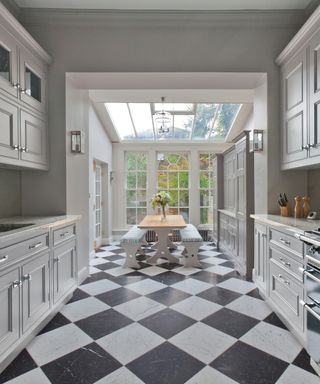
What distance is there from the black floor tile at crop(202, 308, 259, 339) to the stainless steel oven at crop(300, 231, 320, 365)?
1.95 feet

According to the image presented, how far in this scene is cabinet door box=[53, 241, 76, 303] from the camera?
2336 millimetres

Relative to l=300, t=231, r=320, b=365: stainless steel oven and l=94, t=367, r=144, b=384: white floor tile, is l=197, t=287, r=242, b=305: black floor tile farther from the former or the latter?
l=94, t=367, r=144, b=384: white floor tile

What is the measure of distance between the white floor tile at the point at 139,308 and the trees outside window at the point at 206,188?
375 cm

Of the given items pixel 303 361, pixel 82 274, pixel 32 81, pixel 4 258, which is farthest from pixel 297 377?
pixel 32 81

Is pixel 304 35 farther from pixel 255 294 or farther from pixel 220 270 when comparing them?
pixel 220 270

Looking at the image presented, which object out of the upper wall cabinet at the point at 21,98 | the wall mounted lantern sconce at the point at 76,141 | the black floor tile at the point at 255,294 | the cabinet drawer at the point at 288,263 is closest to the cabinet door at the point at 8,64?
the upper wall cabinet at the point at 21,98

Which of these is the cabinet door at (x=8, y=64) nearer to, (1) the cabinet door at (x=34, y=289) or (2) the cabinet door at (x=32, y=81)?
(2) the cabinet door at (x=32, y=81)

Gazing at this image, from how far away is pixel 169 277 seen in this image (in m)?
3.41

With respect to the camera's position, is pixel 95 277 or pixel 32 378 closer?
pixel 32 378

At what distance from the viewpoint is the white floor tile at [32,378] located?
1.57 m

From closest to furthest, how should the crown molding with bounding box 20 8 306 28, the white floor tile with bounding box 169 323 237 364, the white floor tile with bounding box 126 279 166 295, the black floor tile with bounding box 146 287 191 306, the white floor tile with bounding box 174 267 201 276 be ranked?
the white floor tile with bounding box 169 323 237 364
the black floor tile with bounding box 146 287 191 306
the crown molding with bounding box 20 8 306 28
the white floor tile with bounding box 126 279 166 295
the white floor tile with bounding box 174 267 201 276

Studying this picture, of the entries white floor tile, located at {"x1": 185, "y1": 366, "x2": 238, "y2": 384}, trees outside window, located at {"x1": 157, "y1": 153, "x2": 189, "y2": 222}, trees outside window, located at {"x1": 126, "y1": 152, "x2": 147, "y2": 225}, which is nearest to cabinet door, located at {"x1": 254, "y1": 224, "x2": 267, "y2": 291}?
white floor tile, located at {"x1": 185, "y1": 366, "x2": 238, "y2": 384}

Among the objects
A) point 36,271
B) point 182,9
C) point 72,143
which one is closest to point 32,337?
point 36,271

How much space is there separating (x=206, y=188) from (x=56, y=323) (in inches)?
183
